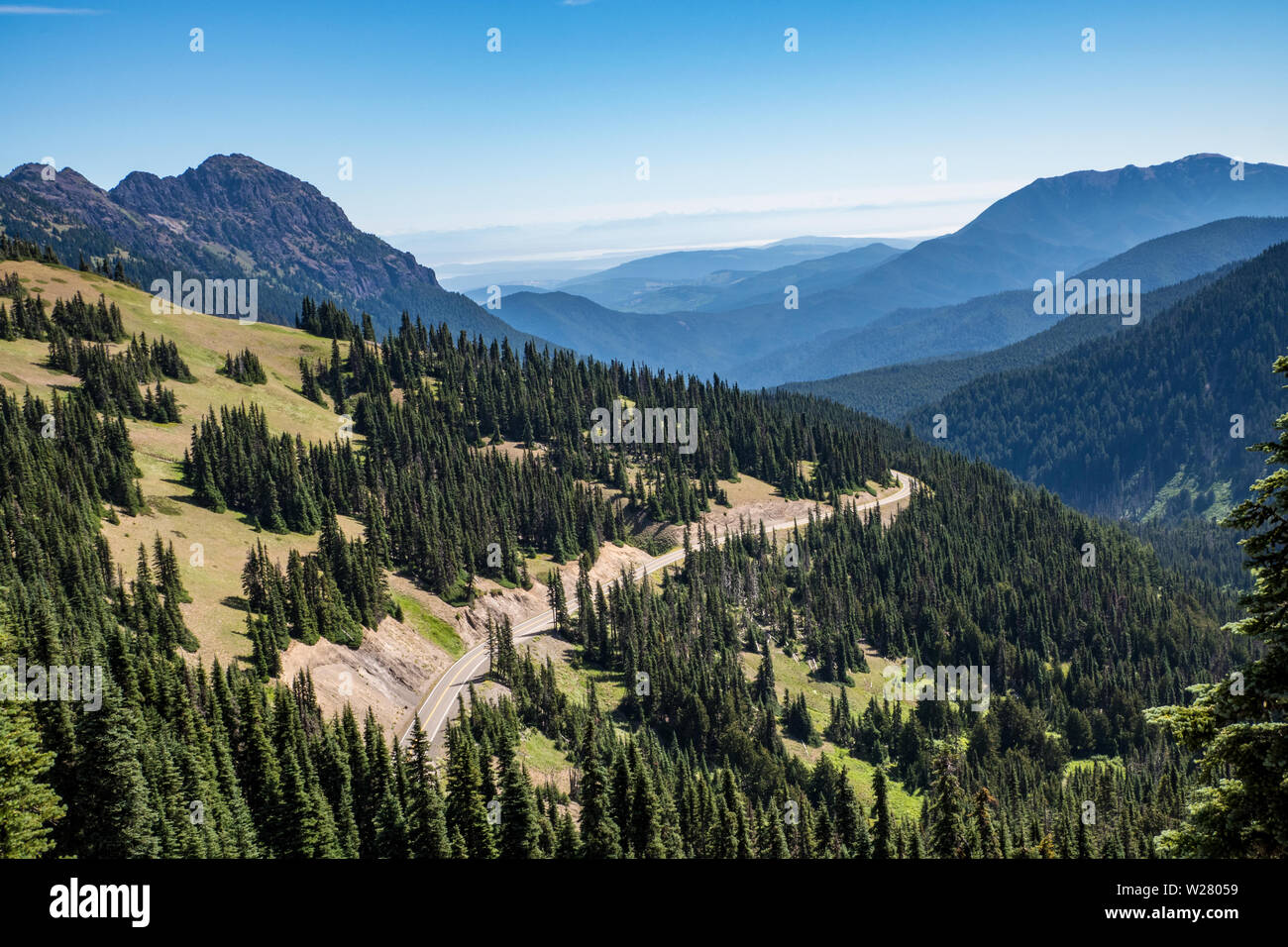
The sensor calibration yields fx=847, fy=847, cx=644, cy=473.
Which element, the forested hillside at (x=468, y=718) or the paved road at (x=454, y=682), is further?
the paved road at (x=454, y=682)

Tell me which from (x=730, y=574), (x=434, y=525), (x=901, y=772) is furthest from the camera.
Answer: (x=730, y=574)

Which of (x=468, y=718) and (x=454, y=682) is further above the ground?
(x=468, y=718)

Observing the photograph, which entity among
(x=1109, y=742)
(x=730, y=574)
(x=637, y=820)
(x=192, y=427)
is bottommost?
(x=1109, y=742)

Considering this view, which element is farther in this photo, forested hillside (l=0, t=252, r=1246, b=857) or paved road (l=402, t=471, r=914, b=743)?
paved road (l=402, t=471, r=914, b=743)

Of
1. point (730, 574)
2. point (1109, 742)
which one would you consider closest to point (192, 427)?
point (730, 574)

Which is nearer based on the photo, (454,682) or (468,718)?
(468,718)
